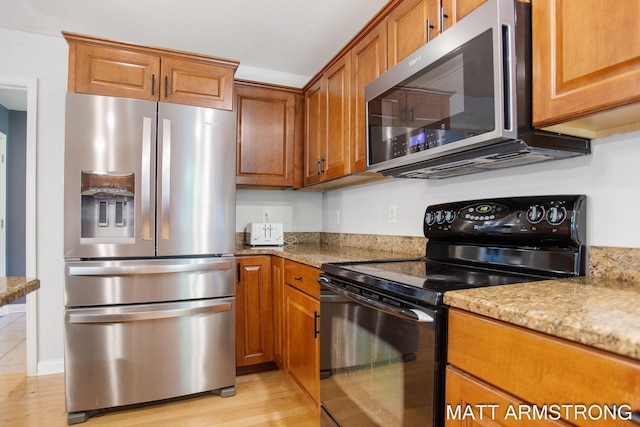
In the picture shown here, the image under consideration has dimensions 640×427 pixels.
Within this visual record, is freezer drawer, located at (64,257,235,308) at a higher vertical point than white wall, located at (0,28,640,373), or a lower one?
lower

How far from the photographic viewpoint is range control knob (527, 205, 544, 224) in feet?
4.02

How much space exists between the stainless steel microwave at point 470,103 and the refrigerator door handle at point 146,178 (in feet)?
4.36

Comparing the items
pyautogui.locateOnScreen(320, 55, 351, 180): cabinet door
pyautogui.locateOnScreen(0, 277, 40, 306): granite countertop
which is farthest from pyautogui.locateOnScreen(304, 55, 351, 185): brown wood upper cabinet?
pyautogui.locateOnScreen(0, 277, 40, 306): granite countertop

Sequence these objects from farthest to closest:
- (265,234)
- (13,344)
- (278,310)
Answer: (13,344)
(265,234)
(278,310)

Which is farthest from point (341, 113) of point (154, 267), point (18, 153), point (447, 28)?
point (18, 153)

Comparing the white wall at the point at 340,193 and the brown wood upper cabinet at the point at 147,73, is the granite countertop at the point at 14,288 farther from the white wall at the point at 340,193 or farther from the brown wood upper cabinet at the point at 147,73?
the white wall at the point at 340,193

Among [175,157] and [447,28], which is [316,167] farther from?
[447,28]

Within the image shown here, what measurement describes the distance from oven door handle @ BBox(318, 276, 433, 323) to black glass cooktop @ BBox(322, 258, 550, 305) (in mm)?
34

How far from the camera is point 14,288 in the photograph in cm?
93

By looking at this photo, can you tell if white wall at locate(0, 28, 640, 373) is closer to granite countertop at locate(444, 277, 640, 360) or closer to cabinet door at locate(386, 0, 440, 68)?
granite countertop at locate(444, 277, 640, 360)

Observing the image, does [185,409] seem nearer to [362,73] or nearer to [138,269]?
[138,269]

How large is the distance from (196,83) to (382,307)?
188cm

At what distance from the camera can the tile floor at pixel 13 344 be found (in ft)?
8.48

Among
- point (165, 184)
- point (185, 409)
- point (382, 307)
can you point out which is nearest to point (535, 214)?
point (382, 307)
